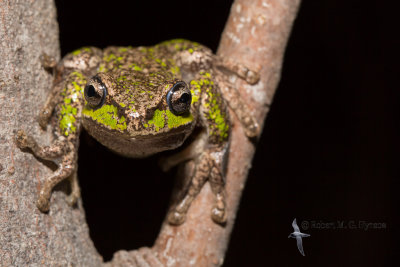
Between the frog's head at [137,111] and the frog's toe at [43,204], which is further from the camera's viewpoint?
the frog's toe at [43,204]

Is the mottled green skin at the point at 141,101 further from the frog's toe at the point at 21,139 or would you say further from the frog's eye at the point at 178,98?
the frog's toe at the point at 21,139

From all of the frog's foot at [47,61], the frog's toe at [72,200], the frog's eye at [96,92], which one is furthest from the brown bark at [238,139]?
the frog's foot at [47,61]

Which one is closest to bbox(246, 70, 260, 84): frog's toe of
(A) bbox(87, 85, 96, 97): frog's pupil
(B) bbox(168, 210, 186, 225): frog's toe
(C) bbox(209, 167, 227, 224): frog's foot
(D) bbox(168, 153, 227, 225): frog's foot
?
(D) bbox(168, 153, 227, 225): frog's foot

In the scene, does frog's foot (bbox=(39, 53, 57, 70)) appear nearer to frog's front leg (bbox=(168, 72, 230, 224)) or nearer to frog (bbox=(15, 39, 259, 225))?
frog (bbox=(15, 39, 259, 225))

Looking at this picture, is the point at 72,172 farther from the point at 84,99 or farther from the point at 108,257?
the point at 108,257

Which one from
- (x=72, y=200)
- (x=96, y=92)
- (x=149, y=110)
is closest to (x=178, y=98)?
(x=149, y=110)
